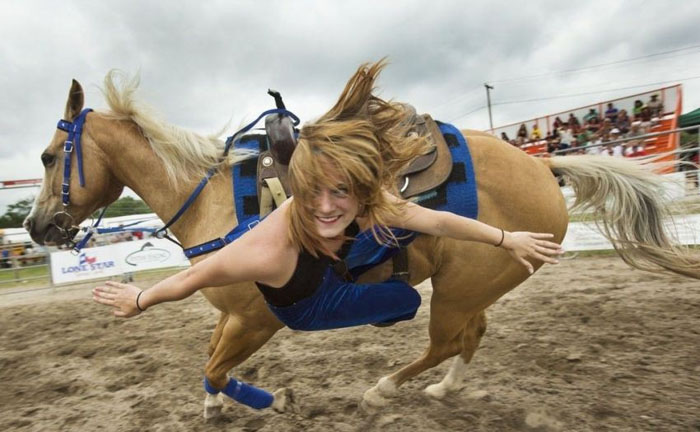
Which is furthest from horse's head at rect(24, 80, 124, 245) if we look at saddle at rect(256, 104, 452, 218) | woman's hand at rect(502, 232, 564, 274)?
woman's hand at rect(502, 232, 564, 274)

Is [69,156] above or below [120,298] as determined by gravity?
above

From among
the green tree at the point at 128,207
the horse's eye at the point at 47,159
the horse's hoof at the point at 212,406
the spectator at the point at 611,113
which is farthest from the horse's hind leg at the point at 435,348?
the spectator at the point at 611,113

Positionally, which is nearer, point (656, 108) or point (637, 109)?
point (656, 108)

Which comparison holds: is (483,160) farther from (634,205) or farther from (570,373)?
(570,373)

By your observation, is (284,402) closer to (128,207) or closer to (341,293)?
(341,293)

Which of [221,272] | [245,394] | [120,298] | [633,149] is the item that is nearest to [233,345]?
[245,394]

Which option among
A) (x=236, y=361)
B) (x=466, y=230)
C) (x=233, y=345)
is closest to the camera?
(x=466, y=230)

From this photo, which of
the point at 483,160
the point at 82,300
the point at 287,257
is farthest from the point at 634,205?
the point at 82,300

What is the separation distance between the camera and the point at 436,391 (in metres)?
3.12

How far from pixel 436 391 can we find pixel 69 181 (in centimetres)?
279

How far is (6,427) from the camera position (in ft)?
10.2

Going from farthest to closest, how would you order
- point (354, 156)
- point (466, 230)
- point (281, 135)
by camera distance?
point (281, 135) → point (466, 230) → point (354, 156)

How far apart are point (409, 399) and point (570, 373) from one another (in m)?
1.21

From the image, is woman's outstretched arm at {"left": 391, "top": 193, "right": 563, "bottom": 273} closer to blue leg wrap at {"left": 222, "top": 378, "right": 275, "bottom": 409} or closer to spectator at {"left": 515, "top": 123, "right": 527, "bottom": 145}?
blue leg wrap at {"left": 222, "top": 378, "right": 275, "bottom": 409}
